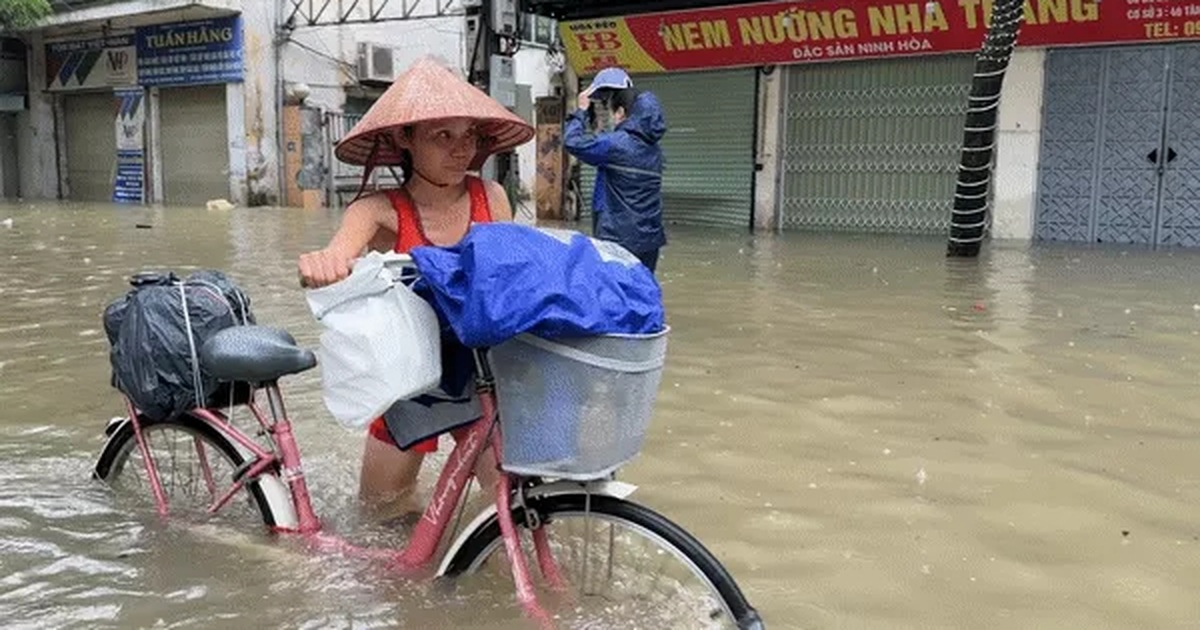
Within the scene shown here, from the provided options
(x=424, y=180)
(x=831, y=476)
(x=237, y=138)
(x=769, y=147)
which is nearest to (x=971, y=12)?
(x=769, y=147)

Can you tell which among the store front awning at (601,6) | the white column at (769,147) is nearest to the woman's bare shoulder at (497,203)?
the store front awning at (601,6)

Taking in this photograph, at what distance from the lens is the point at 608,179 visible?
5.80 meters

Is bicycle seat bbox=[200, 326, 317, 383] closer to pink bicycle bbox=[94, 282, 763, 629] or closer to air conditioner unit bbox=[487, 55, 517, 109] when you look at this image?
pink bicycle bbox=[94, 282, 763, 629]

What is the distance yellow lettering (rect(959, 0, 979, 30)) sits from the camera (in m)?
12.5

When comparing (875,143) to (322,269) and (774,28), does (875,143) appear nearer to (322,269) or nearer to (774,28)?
(774,28)

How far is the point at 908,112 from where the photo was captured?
45.2 ft

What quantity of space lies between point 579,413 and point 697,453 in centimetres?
194

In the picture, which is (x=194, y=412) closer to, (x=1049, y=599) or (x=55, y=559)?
(x=55, y=559)

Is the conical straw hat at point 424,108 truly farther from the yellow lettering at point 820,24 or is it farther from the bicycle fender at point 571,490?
the yellow lettering at point 820,24

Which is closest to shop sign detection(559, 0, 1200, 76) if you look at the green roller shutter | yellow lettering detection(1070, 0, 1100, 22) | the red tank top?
yellow lettering detection(1070, 0, 1100, 22)

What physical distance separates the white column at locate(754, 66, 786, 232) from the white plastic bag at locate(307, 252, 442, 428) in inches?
517

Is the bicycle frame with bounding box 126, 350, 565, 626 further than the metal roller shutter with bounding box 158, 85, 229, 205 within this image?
No

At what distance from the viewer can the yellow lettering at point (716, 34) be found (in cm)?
1471

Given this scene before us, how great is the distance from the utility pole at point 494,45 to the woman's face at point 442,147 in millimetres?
5796
